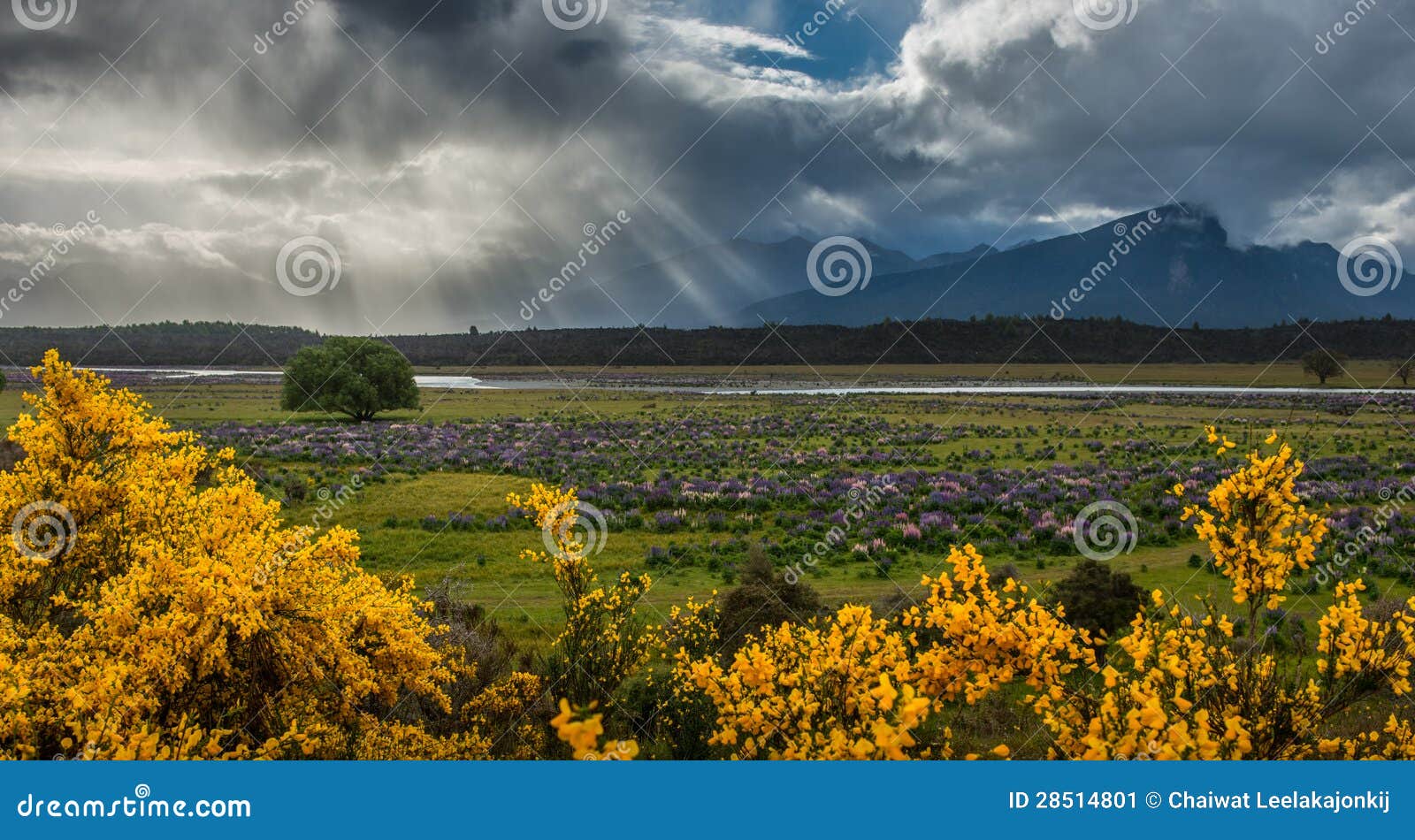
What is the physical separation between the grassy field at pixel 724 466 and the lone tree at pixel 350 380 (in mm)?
2427

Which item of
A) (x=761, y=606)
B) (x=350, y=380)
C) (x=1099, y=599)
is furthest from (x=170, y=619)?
(x=350, y=380)

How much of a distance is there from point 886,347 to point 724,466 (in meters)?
152

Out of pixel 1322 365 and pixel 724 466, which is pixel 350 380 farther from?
pixel 1322 365

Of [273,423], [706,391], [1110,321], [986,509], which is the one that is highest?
[1110,321]

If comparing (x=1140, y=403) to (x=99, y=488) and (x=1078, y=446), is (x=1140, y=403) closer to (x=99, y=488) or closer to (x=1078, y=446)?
(x=1078, y=446)

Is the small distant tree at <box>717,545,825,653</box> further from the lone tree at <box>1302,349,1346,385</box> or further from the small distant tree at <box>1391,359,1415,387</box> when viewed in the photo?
the small distant tree at <box>1391,359,1415,387</box>

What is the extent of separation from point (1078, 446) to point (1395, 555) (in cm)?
2402

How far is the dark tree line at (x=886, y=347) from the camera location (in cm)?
16038

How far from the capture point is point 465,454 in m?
39.2

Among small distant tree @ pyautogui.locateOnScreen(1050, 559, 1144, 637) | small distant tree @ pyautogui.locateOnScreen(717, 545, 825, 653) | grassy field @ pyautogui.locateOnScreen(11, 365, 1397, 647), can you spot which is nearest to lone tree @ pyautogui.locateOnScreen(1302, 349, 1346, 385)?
grassy field @ pyautogui.locateOnScreen(11, 365, 1397, 647)

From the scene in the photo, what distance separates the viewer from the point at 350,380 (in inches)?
2441

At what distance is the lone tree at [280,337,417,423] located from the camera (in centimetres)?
6191

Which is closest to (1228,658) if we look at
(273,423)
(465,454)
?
(465,454)

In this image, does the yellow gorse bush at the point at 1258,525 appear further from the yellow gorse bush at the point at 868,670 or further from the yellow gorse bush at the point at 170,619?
the yellow gorse bush at the point at 170,619
